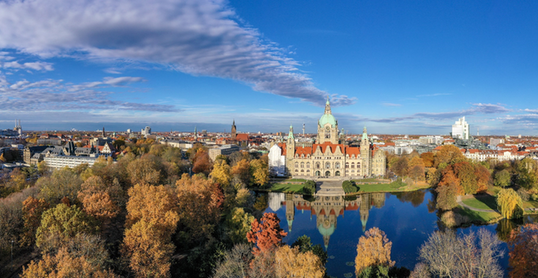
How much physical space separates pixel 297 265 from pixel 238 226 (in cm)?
1127

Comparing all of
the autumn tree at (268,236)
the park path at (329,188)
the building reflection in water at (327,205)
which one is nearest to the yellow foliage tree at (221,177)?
the building reflection in water at (327,205)

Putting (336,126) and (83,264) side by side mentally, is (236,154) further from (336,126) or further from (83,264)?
(83,264)

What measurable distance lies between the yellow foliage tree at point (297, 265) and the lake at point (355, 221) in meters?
8.95

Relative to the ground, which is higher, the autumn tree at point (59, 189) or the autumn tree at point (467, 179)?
the autumn tree at point (59, 189)

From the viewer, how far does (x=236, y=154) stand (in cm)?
6969

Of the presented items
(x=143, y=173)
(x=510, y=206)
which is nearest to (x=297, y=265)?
(x=143, y=173)

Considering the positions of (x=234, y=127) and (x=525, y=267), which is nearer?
(x=525, y=267)

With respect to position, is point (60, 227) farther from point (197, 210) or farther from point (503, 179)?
point (503, 179)

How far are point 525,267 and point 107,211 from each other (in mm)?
30881

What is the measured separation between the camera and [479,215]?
3878 cm

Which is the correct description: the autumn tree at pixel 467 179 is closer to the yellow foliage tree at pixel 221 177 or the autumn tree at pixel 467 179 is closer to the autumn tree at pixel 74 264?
the yellow foliage tree at pixel 221 177

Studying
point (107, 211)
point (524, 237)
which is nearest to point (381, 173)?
point (524, 237)

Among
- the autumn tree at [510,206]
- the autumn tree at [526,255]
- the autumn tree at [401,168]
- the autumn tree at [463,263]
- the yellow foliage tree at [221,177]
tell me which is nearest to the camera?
the autumn tree at [526,255]

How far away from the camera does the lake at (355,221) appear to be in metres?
28.4
